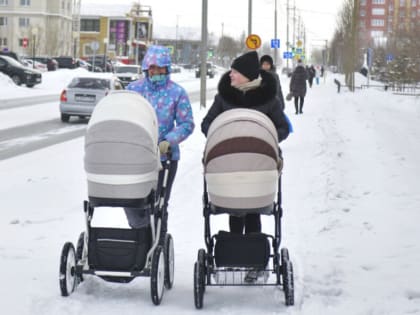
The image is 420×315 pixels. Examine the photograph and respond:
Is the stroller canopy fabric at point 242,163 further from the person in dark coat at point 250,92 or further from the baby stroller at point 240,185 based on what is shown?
the person in dark coat at point 250,92

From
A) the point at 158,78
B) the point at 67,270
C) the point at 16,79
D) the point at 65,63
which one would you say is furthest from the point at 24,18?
the point at 67,270

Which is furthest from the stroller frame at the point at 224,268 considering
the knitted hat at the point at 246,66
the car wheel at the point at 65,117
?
the car wheel at the point at 65,117

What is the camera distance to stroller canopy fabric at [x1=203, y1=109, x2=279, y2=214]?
5465 millimetres

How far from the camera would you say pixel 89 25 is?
441 ft

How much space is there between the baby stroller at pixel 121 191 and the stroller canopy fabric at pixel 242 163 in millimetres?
441

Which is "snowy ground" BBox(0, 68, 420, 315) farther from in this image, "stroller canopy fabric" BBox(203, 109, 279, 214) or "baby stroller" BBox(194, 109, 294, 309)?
"stroller canopy fabric" BBox(203, 109, 279, 214)

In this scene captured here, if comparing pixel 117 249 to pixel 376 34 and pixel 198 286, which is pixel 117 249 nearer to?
pixel 198 286

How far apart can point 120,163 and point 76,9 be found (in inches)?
4491

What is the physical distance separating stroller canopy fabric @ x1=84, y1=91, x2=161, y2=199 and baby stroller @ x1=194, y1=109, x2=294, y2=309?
42 cm

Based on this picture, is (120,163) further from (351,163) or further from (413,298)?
(351,163)

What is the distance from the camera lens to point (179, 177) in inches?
493

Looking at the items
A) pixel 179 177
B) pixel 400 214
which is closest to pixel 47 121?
pixel 179 177

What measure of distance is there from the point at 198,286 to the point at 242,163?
2.89ft

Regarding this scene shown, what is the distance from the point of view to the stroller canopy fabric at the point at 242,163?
17.9 feet
